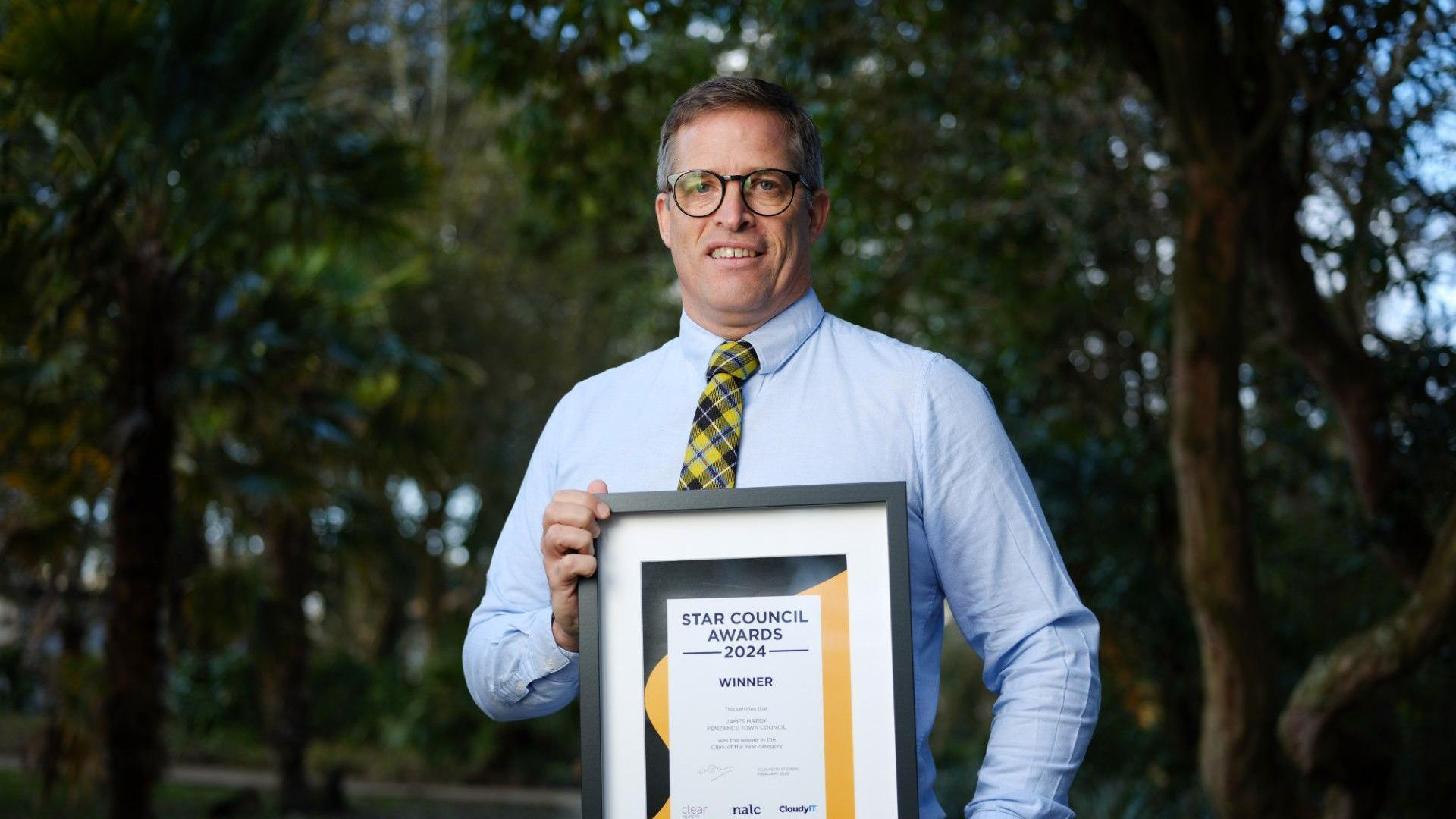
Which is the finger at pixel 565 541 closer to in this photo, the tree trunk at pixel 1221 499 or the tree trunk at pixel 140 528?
the tree trunk at pixel 1221 499

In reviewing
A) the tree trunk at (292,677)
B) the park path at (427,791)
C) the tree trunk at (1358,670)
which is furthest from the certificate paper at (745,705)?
the park path at (427,791)

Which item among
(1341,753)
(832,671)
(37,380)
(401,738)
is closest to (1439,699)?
(1341,753)

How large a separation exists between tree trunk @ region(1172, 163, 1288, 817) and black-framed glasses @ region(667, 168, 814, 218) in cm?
459

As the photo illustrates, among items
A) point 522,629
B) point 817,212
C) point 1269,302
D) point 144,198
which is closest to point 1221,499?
point 1269,302

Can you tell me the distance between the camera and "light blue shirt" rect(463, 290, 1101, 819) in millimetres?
1814

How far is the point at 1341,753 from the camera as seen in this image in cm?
658

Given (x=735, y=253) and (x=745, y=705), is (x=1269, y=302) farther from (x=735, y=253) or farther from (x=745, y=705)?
(x=745, y=705)

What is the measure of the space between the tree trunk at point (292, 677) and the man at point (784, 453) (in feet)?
37.5

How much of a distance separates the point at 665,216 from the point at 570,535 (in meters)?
0.59

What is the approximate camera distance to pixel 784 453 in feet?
6.49

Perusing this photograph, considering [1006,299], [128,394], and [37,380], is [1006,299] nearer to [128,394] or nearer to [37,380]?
[128,394]

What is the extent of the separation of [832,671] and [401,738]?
17856 millimetres

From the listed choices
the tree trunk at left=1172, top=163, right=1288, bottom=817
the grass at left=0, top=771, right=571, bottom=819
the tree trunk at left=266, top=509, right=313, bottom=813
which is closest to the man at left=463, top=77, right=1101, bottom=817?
the tree trunk at left=1172, top=163, right=1288, bottom=817
